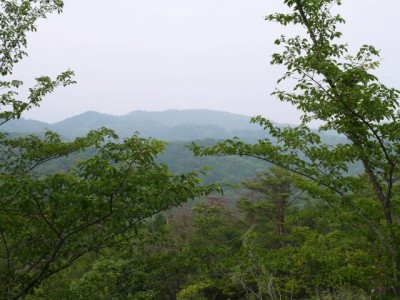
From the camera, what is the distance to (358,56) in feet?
14.8

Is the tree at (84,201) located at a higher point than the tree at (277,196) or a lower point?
higher

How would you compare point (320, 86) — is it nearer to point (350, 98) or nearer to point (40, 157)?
point (350, 98)

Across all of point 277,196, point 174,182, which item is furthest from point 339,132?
point 277,196

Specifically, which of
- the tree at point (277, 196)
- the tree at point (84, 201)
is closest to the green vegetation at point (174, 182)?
the tree at point (84, 201)

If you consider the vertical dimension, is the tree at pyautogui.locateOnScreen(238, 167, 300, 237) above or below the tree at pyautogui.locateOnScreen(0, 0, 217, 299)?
below

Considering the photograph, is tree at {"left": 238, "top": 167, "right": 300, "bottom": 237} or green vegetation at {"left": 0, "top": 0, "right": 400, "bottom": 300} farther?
tree at {"left": 238, "top": 167, "right": 300, "bottom": 237}

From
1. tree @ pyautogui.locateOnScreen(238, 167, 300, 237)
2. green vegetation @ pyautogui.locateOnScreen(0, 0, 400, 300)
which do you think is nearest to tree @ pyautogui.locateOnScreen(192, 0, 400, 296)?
green vegetation @ pyautogui.locateOnScreen(0, 0, 400, 300)

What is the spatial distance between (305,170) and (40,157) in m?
4.90

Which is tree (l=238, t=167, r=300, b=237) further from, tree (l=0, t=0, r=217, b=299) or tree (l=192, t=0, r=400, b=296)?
tree (l=0, t=0, r=217, b=299)

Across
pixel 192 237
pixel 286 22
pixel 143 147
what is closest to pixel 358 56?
pixel 286 22

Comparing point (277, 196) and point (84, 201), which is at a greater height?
point (84, 201)

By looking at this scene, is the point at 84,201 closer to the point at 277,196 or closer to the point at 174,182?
the point at 174,182

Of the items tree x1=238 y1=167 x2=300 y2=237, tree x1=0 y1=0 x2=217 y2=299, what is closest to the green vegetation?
tree x1=0 y1=0 x2=217 y2=299

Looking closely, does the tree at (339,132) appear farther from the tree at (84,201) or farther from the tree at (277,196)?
the tree at (277,196)
